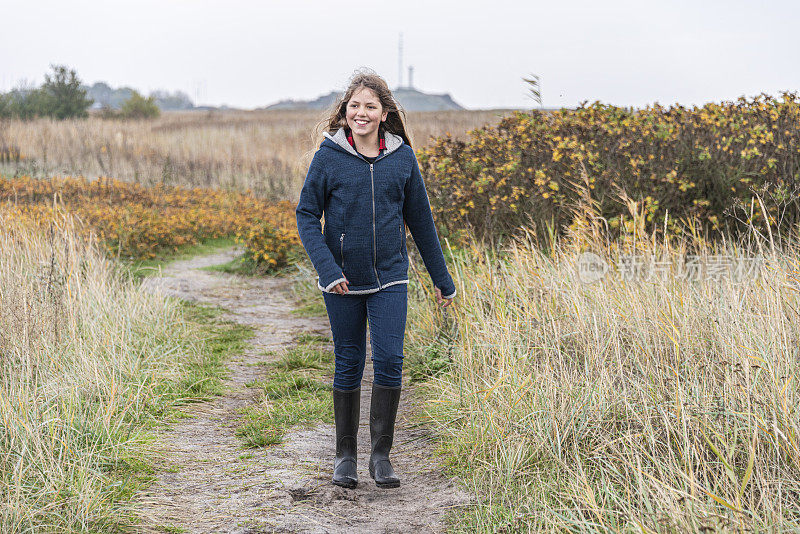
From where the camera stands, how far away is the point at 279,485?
144 inches

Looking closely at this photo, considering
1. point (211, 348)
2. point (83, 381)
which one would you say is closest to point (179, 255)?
point (211, 348)

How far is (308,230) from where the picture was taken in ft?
11.8

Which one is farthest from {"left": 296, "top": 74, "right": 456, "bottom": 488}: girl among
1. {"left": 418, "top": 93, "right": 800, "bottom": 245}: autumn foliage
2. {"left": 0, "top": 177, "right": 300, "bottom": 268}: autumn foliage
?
{"left": 0, "top": 177, "right": 300, "bottom": 268}: autumn foliage

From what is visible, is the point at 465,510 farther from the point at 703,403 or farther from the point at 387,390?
the point at 703,403

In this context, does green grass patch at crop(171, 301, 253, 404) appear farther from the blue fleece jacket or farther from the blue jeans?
the blue fleece jacket

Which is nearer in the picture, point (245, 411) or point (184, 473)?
point (184, 473)

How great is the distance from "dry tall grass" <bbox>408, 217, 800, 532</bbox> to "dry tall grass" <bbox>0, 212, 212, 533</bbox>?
1.68 m

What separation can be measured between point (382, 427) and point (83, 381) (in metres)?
1.82

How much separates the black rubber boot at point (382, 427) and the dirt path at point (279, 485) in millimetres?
98

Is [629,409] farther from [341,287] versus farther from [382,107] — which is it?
[382,107]

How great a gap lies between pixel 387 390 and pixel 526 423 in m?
0.69

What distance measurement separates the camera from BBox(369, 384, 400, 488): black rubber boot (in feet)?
12.4

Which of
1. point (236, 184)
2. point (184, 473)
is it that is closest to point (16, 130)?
point (236, 184)

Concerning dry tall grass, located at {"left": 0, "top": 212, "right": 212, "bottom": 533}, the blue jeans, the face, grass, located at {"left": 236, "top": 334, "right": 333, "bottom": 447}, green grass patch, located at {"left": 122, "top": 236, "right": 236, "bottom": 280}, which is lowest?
grass, located at {"left": 236, "top": 334, "right": 333, "bottom": 447}
